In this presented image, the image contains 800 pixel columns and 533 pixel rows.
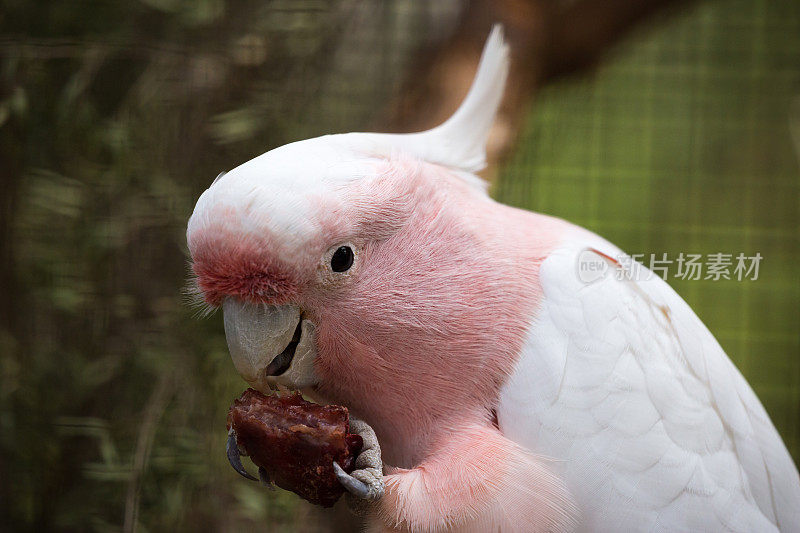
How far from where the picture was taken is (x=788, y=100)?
99.1 inches

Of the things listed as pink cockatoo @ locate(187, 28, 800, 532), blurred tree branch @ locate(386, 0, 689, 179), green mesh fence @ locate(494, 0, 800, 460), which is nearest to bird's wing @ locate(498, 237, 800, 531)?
pink cockatoo @ locate(187, 28, 800, 532)

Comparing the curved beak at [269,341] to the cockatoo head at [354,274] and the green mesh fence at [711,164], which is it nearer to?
the cockatoo head at [354,274]

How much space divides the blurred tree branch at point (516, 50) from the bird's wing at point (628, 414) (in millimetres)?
931

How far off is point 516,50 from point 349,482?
A: 4.72 feet

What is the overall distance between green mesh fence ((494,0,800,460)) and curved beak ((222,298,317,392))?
151cm

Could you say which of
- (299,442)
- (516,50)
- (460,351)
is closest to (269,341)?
(299,442)

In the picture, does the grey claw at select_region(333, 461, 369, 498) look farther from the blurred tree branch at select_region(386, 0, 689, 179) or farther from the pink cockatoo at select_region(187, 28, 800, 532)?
the blurred tree branch at select_region(386, 0, 689, 179)

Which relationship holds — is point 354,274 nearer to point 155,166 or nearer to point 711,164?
point 155,166

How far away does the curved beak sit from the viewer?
3.30 feet

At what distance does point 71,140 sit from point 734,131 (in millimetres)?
2292

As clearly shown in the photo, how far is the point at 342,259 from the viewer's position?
1.01 meters

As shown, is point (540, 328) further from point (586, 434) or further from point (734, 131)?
point (734, 131)

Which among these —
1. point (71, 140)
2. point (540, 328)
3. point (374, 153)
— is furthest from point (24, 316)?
point (540, 328)

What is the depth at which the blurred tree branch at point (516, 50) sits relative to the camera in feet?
6.52
